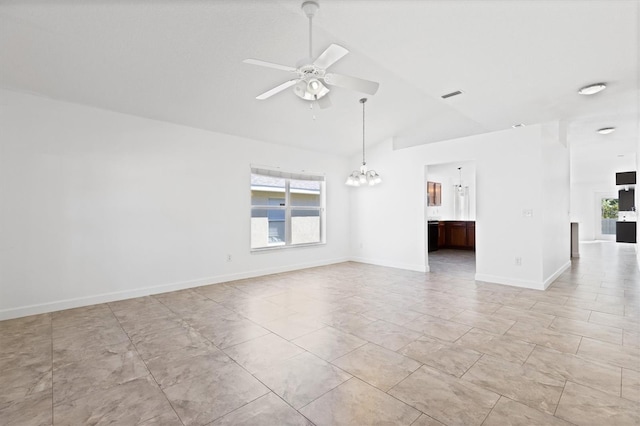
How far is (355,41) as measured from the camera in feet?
9.41

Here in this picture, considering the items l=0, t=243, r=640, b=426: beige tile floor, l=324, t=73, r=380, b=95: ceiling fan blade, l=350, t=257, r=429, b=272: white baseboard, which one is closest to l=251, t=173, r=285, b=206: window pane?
l=0, t=243, r=640, b=426: beige tile floor

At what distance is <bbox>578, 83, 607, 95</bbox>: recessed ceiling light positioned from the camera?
3.43m

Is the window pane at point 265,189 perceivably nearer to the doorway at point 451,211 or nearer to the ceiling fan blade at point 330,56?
the ceiling fan blade at point 330,56

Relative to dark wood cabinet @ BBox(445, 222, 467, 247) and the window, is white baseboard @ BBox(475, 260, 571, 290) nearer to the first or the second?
the window

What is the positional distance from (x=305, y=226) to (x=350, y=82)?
4451mm

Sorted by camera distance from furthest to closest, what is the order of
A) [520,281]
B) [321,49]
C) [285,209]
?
[285,209] → [520,281] → [321,49]

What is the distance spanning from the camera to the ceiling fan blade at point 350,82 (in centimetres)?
241

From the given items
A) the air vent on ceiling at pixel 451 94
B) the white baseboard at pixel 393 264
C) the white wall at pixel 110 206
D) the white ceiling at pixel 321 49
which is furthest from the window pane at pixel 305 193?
the air vent on ceiling at pixel 451 94

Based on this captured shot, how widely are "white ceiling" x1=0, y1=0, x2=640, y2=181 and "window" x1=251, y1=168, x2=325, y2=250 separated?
5.15 feet

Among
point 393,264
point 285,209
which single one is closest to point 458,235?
point 393,264

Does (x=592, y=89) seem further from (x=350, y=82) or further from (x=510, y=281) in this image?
(x=350, y=82)

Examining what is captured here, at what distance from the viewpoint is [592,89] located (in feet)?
11.5

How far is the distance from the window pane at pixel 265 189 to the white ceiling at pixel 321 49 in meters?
1.36

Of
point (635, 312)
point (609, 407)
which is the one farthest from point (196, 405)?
point (635, 312)
